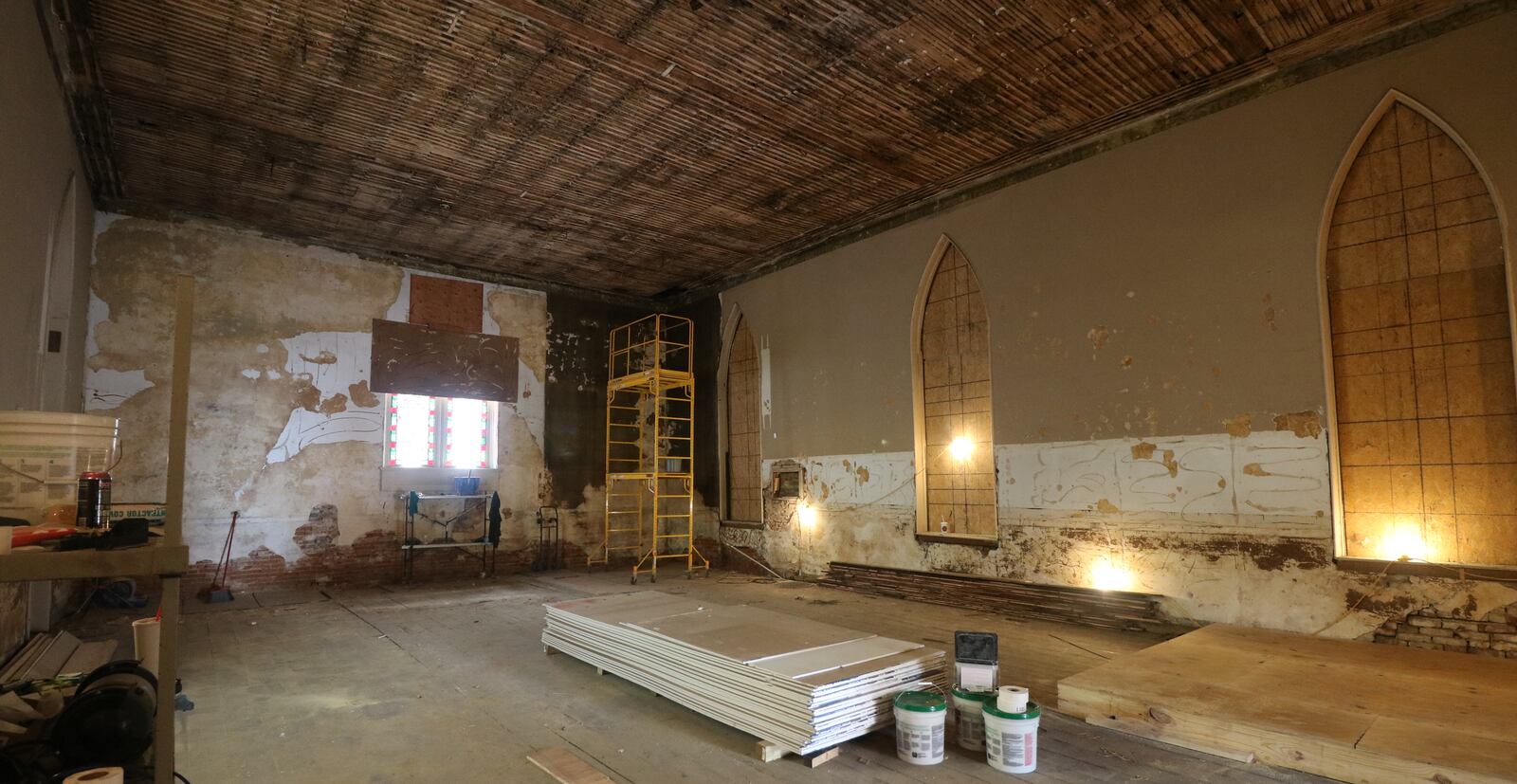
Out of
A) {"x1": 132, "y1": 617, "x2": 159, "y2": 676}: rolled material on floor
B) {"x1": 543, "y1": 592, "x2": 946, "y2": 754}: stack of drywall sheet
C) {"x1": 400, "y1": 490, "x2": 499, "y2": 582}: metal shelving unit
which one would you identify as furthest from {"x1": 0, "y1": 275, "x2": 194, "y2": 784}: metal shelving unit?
{"x1": 400, "y1": 490, "x2": 499, "y2": 582}: metal shelving unit

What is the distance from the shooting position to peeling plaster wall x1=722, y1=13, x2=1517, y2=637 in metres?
5.29

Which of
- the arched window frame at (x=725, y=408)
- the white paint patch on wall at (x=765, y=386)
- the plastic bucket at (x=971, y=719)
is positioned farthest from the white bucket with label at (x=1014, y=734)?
the arched window frame at (x=725, y=408)

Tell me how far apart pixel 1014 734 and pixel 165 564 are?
320 cm

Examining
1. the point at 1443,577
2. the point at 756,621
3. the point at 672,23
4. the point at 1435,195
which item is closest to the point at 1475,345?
the point at 1435,195

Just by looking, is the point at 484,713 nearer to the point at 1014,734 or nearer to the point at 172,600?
the point at 172,600

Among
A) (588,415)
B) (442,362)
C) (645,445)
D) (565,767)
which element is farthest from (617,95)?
(645,445)

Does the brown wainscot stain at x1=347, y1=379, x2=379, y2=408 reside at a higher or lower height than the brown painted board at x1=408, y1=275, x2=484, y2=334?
lower

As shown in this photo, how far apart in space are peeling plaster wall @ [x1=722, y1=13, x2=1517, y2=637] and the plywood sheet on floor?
96cm

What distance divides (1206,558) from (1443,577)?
142 cm

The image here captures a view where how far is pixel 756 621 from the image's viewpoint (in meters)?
4.87

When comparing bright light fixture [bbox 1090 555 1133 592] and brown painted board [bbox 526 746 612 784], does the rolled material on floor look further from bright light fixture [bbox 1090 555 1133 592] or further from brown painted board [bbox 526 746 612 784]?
bright light fixture [bbox 1090 555 1133 592]

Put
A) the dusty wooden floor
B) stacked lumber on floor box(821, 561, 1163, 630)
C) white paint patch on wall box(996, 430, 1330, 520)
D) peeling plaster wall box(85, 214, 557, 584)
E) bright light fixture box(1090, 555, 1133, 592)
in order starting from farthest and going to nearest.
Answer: peeling plaster wall box(85, 214, 557, 584) → bright light fixture box(1090, 555, 1133, 592) → stacked lumber on floor box(821, 561, 1163, 630) → white paint patch on wall box(996, 430, 1330, 520) → the dusty wooden floor

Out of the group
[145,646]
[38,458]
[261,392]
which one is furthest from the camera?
[261,392]

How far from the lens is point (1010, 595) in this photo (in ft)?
23.2
